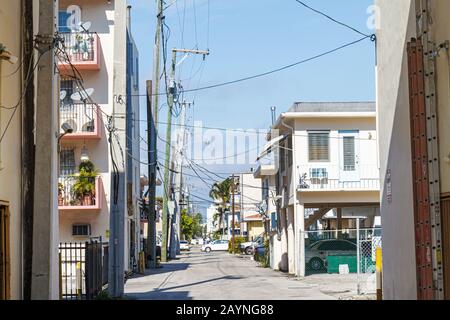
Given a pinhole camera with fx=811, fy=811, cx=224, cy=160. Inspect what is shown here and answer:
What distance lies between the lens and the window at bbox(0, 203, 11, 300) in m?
12.7

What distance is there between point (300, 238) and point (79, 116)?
11.1 m

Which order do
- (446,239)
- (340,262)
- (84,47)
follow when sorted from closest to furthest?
(446,239)
(84,47)
(340,262)

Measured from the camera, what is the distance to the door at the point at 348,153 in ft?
119

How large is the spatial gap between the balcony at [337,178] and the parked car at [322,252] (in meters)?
2.42

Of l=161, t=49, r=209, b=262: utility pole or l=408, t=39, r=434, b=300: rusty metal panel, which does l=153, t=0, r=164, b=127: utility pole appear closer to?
l=161, t=49, r=209, b=262: utility pole

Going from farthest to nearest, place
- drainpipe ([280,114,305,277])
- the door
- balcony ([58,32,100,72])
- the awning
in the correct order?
the awning → the door → balcony ([58,32,100,72]) → drainpipe ([280,114,305,277])

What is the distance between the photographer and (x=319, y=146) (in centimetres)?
3625

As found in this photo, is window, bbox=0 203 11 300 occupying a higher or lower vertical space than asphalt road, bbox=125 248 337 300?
higher

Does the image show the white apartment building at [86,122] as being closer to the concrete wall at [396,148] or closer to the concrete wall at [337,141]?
the concrete wall at [337,141]

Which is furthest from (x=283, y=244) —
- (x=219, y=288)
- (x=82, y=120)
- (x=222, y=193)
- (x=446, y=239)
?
(x=222, y=193)

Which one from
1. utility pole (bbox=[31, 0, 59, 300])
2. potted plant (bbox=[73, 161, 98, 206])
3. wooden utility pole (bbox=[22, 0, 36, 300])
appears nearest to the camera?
utility pole (bbox=[31, 0, 59, 300])

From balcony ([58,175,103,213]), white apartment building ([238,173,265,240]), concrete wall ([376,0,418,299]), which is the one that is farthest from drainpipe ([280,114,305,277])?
white apartment building ([238,173,265,240])

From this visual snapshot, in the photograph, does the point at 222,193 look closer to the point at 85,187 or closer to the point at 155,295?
the point at 85,187

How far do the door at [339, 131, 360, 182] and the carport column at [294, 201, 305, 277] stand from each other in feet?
7.62
